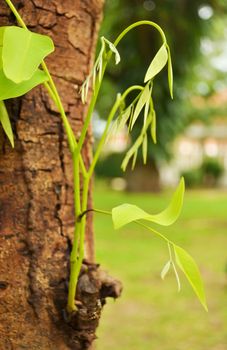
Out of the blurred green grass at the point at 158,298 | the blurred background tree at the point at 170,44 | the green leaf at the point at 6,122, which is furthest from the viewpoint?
the blurred background tree at the point at 170,44

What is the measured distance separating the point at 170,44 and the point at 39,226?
10399 mm

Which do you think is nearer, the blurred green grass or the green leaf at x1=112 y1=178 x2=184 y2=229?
the green leaf at x1=112 y1=178 x2=184 y2=229

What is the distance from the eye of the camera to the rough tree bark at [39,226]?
119 cm

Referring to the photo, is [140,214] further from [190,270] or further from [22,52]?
[22,52]

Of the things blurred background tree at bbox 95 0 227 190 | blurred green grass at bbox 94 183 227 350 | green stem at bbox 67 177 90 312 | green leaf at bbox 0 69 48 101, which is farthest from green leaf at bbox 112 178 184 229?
blurred background tree at bbox 95 0 227 190

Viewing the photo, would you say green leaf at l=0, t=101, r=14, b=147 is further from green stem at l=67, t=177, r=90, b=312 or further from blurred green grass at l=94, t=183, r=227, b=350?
blurred green grass at l=94, t=183, r=227, b=350

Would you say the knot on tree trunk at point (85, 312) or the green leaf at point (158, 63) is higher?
the green leaf at point (158, 63)

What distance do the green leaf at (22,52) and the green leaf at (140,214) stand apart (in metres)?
0.27

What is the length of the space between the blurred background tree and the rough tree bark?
8914mm

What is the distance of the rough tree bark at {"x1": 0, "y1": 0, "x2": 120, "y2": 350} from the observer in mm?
1193

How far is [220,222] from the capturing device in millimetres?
10977

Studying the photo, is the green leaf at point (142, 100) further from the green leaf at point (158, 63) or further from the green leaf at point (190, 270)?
the green leaf at point (190, 270)

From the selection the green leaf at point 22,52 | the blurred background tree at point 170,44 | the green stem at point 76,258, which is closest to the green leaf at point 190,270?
the green stem at point 76,258

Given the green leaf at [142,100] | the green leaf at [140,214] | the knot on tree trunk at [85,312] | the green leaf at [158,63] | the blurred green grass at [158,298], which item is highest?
the green leaf at [158,63]
